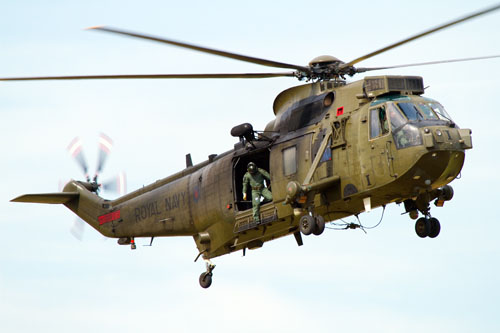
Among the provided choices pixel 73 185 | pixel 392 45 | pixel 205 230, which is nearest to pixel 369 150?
pixel 392 45

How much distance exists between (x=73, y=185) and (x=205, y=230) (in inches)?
301

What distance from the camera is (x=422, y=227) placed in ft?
71.2

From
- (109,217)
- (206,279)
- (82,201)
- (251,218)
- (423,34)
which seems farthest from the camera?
(82,201)

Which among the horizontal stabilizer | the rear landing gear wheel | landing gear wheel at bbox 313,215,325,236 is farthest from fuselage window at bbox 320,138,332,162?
the horizontal stabilizer

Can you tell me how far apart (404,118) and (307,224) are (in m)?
3.45

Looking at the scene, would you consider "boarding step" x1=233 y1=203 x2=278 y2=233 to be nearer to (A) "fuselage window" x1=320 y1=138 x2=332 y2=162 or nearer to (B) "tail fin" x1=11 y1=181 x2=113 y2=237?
(A) "fuselage window" x1=320 y1=138 x2=332 y2=162

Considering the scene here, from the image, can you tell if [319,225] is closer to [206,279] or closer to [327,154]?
[327,154]

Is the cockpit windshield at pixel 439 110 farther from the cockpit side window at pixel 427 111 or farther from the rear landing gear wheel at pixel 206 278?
the rear landing gear wheel at pixel 206 278

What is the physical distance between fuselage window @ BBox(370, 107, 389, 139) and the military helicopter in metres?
0.03

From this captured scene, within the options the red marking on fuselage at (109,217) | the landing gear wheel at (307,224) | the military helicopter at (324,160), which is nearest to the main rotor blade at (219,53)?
the military helicopter at (324,160)

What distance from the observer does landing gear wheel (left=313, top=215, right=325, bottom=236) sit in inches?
843

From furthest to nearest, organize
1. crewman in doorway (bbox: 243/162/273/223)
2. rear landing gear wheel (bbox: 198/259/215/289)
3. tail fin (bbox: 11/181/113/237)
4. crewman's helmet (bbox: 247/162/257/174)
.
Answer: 1. tail fin (bbox: 11/181/113/237)
2. rear landing gear wheel (bbox: 198/259/215/289)
3. crewman's helmet (bbox: 247/162/257/174)
4. crewman in doorway (bbox: 243/162/273/223)

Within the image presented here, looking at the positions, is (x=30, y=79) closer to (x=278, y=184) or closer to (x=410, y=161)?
(x=278, y=184)

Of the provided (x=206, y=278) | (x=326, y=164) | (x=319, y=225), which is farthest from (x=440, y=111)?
(x=206, y=278)
